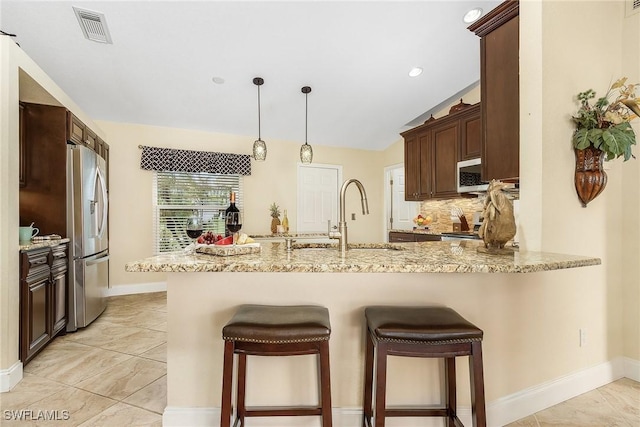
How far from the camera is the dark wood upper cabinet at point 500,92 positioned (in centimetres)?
206

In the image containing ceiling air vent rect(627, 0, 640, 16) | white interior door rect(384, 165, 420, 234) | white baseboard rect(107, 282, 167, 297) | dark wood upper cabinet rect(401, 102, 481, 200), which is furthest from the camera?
white interior door rect(384, 165, 420, 234)

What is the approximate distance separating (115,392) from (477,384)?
2180mm

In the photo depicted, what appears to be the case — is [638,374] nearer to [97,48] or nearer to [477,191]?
[477,191]

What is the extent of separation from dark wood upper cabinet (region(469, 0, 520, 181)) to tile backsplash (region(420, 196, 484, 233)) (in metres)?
2.12

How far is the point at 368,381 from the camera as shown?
1561 mm

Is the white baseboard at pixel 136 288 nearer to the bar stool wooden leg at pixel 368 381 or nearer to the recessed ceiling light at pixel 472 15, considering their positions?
the bar stool wooden leg at pixel 368 381

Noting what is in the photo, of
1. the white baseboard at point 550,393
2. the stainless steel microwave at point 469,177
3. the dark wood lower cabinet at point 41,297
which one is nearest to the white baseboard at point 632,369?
the white baseboard at point 550,393

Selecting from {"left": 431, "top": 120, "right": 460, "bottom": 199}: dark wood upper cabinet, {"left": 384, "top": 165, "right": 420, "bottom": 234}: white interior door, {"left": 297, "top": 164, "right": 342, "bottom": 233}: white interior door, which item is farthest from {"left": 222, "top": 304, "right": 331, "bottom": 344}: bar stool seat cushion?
{"left": 384, "top": 165, "right": 420, "bottom": 234}: white interior door

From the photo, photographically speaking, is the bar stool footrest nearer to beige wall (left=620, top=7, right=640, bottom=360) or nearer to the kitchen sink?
the kitchen sink

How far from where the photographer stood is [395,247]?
2275mm

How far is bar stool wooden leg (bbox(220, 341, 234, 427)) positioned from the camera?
129cm

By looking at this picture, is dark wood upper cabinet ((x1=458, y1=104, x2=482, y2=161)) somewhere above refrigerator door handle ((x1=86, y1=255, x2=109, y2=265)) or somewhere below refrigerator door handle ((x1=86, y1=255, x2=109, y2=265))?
above

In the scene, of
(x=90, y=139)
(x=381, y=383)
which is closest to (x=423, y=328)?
(x=381, y=383)

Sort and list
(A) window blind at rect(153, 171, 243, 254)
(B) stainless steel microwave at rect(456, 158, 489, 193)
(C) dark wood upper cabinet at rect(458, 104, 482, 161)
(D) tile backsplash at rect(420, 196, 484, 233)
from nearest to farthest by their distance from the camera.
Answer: (B) stainless steel microwave at rect(456, 158, 489, 193)
(C) dark wood upper cabinet at rect(458, 104, 482, 161)
(D) tile backsplash at rect(420, 196, 484, 233)
(A) window blind at rect(153, 171, 243, 254)
